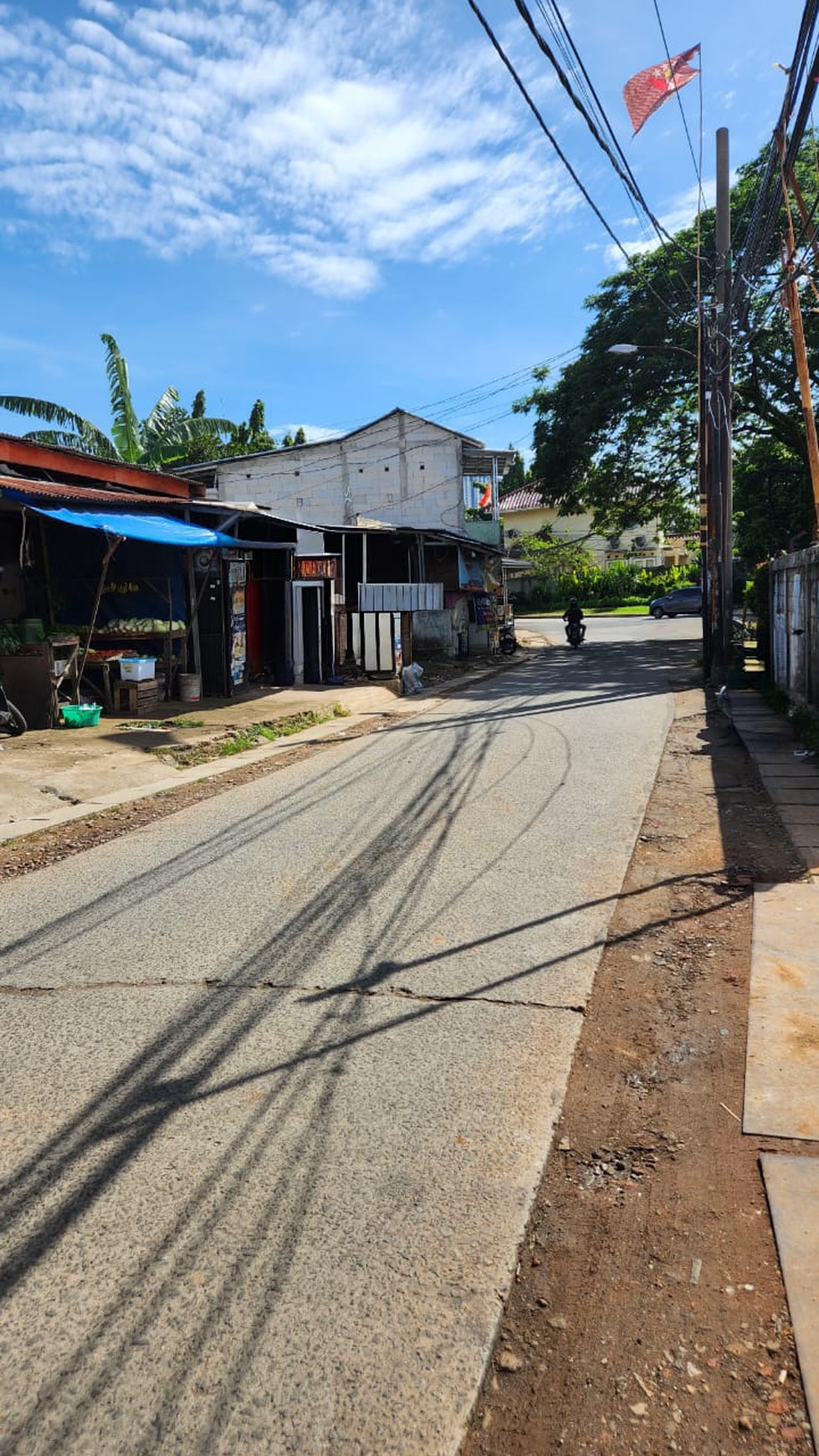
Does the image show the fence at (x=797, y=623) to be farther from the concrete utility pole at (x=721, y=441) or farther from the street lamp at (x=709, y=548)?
the street lamp at (x=709, y=548)

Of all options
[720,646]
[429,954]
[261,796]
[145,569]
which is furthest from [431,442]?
[429,954]

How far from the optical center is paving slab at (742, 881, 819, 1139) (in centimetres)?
356

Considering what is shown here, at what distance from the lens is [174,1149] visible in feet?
10.8

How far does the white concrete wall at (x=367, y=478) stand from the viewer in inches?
1499

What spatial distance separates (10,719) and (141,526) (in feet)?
10.4

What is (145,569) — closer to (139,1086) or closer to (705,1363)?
(139,1086)

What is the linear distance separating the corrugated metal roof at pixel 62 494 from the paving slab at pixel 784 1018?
971 centimetres

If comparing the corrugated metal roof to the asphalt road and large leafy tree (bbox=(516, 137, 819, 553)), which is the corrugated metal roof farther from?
large leafy tree (bbox=(516, 137, 819, 553))

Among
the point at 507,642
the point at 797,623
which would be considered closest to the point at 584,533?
the point at 507,642

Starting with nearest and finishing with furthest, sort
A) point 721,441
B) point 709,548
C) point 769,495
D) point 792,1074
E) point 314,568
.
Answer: point 792,1074 → point 314,568 → point 721,441 → point 709,548 → point 769,495

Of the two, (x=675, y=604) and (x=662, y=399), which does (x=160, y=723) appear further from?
(x=675, y=604)

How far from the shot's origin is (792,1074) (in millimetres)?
3842

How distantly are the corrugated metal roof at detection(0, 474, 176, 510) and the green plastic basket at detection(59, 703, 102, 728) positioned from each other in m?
2.70

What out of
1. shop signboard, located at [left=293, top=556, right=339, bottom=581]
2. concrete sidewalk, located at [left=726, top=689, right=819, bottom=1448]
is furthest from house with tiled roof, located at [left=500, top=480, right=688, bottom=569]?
concrete sidewalk, located at [left=726, top=689, right=819, bottom=1448]
